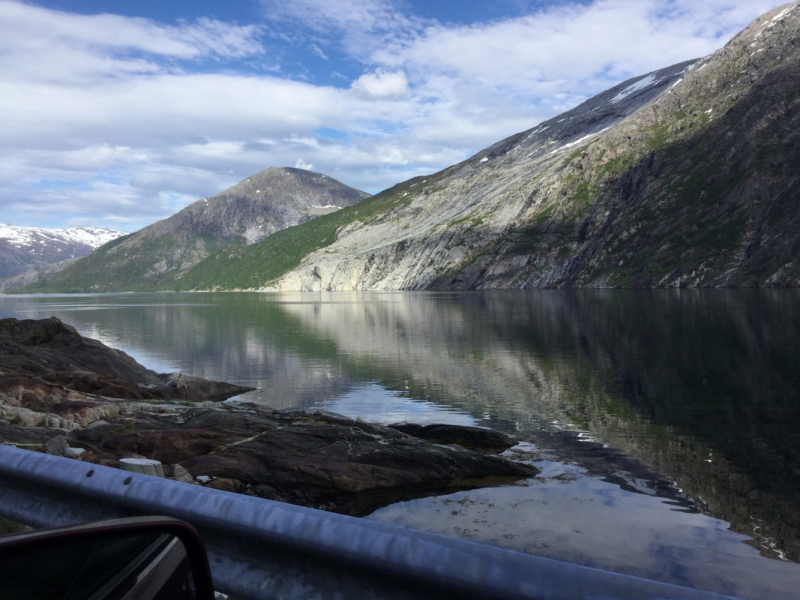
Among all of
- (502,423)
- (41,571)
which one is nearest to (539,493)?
(502,423)

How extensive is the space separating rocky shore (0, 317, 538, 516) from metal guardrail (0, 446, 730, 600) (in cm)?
945

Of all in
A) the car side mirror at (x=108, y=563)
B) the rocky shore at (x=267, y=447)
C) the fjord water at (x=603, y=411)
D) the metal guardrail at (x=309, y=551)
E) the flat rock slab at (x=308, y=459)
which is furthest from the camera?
the flat rock slab at (x=308, y=459)

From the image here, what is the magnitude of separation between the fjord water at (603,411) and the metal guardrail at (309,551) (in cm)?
1125

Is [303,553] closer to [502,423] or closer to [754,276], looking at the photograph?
[502,423]

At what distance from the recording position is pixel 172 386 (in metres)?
35.3

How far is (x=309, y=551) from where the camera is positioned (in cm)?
403

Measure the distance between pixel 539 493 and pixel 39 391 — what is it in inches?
748

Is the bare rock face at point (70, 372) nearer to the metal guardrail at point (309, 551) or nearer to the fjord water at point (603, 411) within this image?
the fjord water at point (603, 411)

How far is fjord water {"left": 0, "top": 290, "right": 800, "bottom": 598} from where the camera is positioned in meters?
15.2

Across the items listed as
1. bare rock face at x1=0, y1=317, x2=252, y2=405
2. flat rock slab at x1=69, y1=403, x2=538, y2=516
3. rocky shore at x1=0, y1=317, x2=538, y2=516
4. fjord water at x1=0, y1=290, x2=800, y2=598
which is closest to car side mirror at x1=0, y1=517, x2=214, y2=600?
rocky shore at x1=0, y1=317, x2=538, y2=516

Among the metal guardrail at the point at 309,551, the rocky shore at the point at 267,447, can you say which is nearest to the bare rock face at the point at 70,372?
the rocky shore at the point at 267,447

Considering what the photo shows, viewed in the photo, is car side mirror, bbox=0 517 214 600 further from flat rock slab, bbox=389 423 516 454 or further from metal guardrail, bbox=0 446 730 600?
flat rock slab, bbox=389 423 516 454

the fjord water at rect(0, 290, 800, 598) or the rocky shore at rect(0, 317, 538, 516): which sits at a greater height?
the rocky shore at rect(0, 317, 538, 516)

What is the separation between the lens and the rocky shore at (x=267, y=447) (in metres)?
17.5
